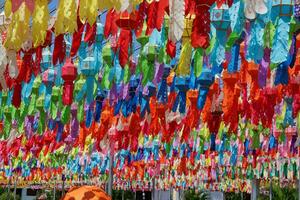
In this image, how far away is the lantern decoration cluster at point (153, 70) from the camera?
3980mm

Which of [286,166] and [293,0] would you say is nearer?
[293,0]

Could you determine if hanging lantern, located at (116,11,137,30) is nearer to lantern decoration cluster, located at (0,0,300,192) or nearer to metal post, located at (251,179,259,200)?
lantern decoration cluster, located at (0,0,300,192)

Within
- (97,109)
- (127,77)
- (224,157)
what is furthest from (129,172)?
→ (127,77)

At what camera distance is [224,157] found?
46.9 ft

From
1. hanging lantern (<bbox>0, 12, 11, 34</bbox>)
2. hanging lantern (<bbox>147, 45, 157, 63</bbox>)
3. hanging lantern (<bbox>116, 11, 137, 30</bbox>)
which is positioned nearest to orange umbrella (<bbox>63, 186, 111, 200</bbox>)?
hanging lantern (<bbox>116, 11, 137, 30</bbox>)

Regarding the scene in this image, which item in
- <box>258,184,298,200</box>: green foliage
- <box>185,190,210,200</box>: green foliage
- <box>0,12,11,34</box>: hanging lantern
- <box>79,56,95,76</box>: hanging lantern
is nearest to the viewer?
<box>0,12,11,34</box>: hanging lantern

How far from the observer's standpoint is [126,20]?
14.0 feet

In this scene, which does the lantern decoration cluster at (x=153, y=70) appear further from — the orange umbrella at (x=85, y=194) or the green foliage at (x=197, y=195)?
the green foliage at (x=197, y=195)

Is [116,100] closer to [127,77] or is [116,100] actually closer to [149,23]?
[127,77]

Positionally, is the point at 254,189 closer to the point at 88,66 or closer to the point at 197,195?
the point at 197,195

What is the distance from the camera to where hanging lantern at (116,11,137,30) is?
4.25 metres

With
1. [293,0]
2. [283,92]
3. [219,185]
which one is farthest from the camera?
[219,185]

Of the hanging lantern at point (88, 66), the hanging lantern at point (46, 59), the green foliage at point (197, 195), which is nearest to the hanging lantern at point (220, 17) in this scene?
the hanging lantern at point (88, 66)

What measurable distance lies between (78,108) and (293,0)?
431cm
